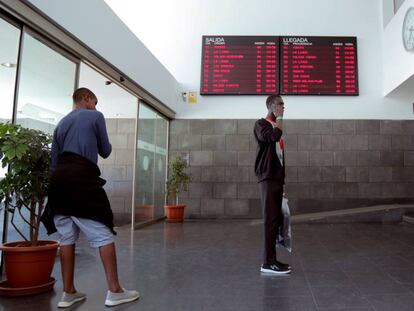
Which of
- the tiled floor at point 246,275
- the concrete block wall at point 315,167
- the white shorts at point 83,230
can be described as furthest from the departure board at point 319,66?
the white shorts at point 83,230

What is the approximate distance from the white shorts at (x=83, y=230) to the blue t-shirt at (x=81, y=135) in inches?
12.7

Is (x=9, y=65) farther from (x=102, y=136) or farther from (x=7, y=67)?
(x=102, y=136)

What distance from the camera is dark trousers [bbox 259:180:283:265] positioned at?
2514mm

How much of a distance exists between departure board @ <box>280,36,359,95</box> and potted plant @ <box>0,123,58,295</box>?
16.4 feet

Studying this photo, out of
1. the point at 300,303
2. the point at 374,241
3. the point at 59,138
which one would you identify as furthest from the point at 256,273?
the point at 374,241

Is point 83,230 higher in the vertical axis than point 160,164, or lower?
lower

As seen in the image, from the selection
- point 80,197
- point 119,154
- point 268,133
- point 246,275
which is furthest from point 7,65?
point 119,154

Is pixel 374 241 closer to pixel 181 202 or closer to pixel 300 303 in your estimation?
pixel 300 303

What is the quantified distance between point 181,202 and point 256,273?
3.92 meters

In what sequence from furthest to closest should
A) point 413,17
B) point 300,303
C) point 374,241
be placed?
point 413,17 < point 374,241 < point 300,303

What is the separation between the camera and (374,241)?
12.6 feet

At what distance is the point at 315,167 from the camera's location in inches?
246

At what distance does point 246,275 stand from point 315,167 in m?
A: 4.20

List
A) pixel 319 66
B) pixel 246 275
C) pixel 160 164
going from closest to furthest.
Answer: pixel 246 275
pixel 160 164
pixel 319 66
